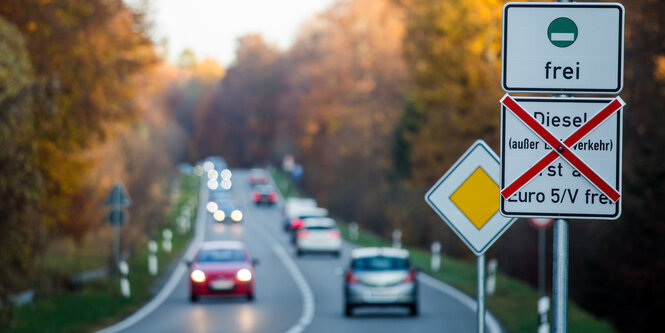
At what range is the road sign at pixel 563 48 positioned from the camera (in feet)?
22.1

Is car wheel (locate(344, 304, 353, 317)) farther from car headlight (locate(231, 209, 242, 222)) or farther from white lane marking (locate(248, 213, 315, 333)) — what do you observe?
car headlight (locate(231, 209, 242, 222))

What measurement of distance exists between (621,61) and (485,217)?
3672 millimetres

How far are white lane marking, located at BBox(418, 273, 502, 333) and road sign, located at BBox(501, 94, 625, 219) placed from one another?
48.2 feet

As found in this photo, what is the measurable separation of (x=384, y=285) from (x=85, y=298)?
895 cm

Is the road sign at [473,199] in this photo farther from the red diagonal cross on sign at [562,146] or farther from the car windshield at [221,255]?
the car windshield at [221,255]

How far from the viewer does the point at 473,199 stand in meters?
10.3

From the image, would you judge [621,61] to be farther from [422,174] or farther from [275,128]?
[275,128]

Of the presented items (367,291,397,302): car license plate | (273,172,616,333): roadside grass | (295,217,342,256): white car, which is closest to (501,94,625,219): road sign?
(273,172,616,333): roadside grass

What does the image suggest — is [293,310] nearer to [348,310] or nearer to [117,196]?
[348,310]

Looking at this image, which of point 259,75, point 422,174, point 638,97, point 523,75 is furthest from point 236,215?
point 523,75

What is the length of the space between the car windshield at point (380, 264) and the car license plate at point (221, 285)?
4.52 meters

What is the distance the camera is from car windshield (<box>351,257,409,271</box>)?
2502 centimetres

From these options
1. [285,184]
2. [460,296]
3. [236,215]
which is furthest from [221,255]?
[285,184]

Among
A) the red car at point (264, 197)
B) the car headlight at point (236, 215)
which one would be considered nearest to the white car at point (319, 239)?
the car headlight at point (236, 215)
